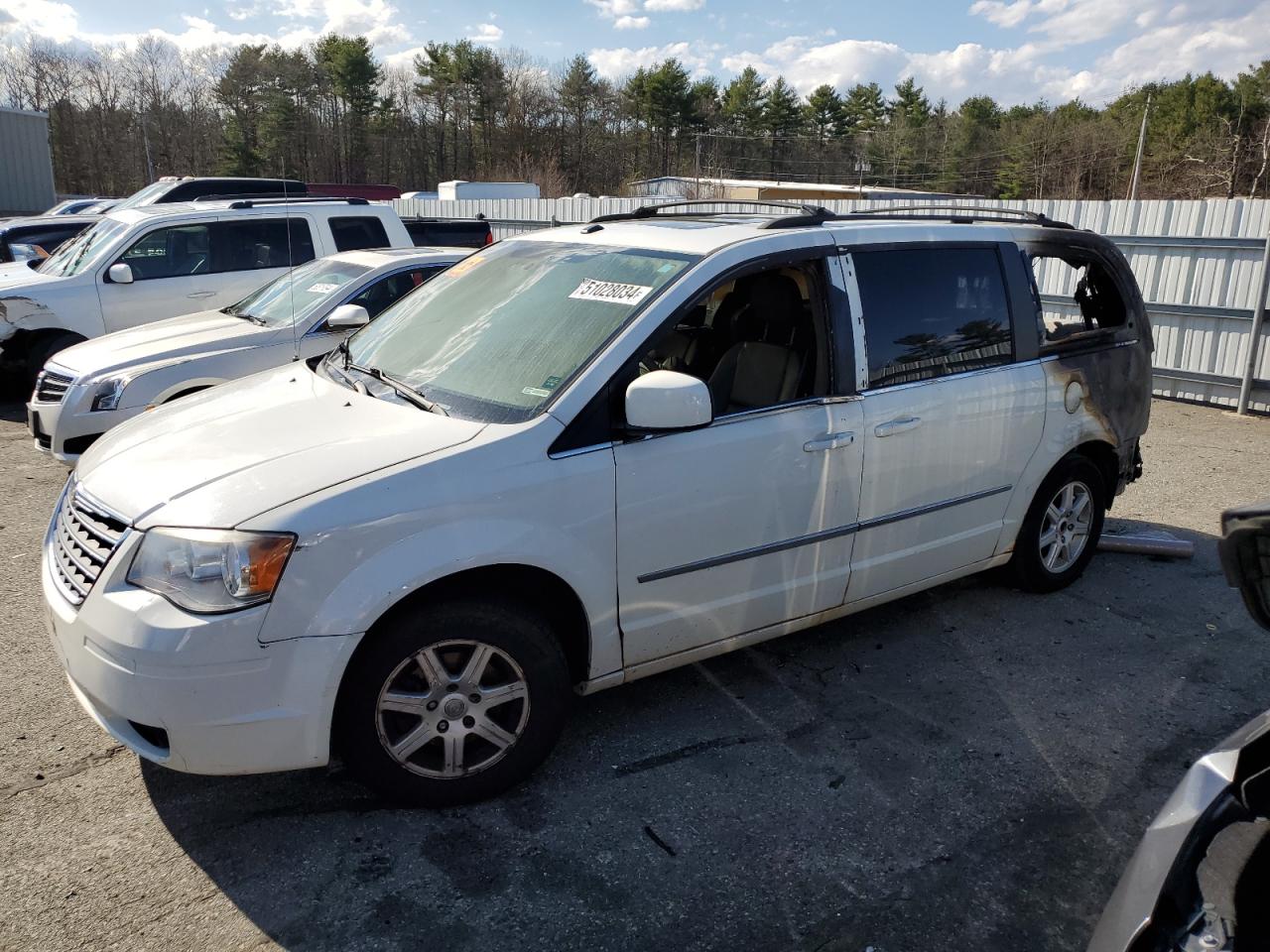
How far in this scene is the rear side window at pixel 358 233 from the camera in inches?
370

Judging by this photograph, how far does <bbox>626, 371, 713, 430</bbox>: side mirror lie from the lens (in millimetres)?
3133

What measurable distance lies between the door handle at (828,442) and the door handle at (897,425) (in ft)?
0.50

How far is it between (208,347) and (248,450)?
3.95m

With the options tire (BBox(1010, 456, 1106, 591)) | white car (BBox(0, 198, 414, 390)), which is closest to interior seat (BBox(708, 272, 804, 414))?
tire (BBox(1010, 456, 1106, 591))

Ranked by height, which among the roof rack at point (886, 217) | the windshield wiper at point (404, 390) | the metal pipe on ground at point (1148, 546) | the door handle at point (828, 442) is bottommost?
the metal pipe on ground at point (1148, 546)

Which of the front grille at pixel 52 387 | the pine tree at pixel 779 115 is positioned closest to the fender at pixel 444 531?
the front grille at pixel 52 387

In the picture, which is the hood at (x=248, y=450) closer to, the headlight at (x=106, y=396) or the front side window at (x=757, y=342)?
the front side window at (x=757, y=342)

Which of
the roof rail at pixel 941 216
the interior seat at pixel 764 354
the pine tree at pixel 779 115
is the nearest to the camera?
the interior seat at pixel 764 354

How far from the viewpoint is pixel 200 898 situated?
2734mm

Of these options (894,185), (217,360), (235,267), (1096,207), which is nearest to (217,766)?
(217,360)

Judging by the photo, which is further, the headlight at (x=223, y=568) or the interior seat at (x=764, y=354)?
the interior seat at (x=764, y=354)

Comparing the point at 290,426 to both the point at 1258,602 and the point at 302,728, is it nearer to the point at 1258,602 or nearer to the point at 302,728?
the point at 302,728

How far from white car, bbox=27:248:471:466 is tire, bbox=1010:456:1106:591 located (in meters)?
3.83

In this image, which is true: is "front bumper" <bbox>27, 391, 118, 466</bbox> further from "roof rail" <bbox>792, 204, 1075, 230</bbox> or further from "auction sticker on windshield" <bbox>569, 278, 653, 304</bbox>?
"roof rail" <bbox>792, 204, 1075, 230</bbox>
